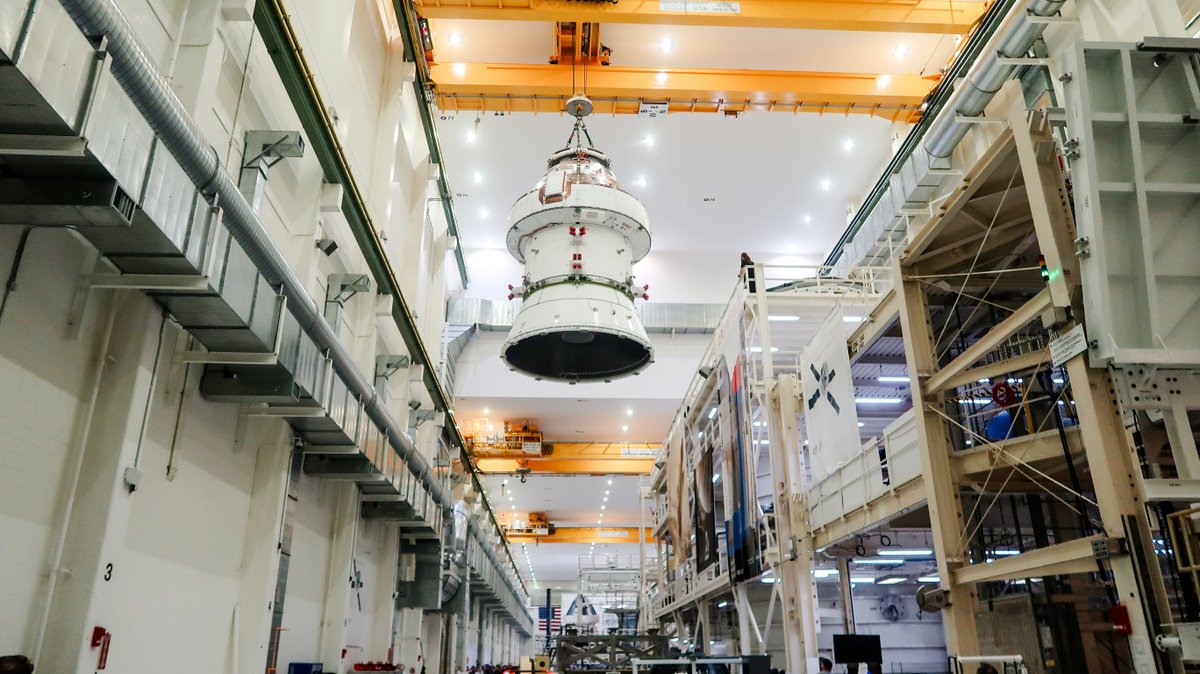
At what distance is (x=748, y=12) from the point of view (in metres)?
16.7

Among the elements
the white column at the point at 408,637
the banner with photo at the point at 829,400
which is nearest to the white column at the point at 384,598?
the white column at the point at 408,637

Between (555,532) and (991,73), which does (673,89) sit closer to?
(991,73)

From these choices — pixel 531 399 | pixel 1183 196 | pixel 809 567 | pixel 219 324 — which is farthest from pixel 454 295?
pixel 1183 196

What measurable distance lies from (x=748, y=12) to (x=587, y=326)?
31.5 ft

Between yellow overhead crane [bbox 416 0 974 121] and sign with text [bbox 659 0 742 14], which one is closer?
sign with text [bbox 659 0 742 14]

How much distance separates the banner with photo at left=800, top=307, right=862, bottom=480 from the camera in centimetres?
1229

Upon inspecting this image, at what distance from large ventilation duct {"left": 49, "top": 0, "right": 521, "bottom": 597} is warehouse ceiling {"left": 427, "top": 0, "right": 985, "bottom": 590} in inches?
438

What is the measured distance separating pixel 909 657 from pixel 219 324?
21.6 m

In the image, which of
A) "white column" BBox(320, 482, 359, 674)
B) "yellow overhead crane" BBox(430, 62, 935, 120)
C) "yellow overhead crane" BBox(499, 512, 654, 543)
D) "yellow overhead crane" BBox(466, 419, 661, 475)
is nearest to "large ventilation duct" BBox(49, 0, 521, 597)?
"white column" BBox(320, 482, 359, 674)

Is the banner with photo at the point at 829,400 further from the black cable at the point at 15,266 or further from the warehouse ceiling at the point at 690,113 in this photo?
the black cable at the point at 15,266

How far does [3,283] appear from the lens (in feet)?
16.4

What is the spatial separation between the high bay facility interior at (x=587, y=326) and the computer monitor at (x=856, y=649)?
0.13 feet

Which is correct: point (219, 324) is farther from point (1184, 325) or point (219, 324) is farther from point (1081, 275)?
point (1184, 325)

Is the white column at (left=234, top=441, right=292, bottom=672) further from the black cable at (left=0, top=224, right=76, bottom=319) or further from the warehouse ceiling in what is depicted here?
the warehouse ceiling
